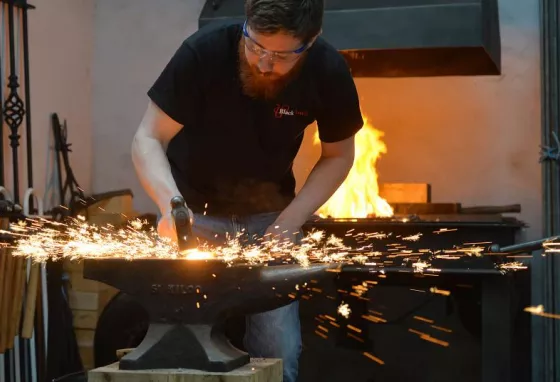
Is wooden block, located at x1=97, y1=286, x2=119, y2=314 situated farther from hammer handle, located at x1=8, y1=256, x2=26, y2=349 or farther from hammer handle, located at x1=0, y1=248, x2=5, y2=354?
hammer handle, located at x1=0, y1=248, x2=5, y2=354

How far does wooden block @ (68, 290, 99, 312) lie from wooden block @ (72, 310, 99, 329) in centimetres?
2

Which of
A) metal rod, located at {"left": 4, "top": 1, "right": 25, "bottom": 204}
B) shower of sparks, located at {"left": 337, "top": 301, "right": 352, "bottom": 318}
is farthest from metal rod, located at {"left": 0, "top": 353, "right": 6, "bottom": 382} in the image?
shower of sparks, located at {"left": 337, "top": 301, "right": 352, "bottom": 318}

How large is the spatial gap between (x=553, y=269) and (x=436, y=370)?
707 mm

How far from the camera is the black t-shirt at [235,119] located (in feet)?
8.00

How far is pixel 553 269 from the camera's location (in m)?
4.18

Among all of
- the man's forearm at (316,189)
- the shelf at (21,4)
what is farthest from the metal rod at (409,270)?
the shelf at (21,4)

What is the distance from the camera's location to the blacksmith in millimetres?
2424

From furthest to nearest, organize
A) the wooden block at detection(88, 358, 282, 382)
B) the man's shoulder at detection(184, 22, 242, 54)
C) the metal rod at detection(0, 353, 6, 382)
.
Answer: the metal rod at detection(0, 353, 6, 382)
the man's shoulder at detection(184, 22, 242, 54)
the wooden block at detection(88, 358, 282, 382)

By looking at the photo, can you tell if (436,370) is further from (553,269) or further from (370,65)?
(370,65)

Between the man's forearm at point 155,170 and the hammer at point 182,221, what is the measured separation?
0.25m

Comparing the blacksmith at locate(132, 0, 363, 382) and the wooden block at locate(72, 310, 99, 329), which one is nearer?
the blacksmith at locate(132, 0, 363, 382)

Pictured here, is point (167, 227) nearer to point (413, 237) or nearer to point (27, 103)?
point (413, 237)

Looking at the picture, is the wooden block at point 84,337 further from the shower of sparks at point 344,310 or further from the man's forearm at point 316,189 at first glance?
the man's forearm at point 316,189

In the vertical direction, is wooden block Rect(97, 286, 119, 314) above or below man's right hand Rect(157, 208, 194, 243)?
below
